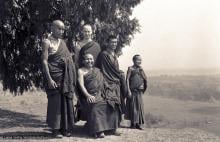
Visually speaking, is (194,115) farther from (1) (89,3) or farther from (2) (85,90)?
(2) (85,90)

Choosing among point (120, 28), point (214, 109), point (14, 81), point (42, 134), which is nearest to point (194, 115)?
point (214, 109)

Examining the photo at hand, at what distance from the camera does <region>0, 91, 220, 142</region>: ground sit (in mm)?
9344

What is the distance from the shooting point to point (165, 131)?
11.2 meters

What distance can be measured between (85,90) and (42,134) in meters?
1.26

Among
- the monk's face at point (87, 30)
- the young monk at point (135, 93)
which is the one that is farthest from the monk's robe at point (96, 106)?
the young monk at point (135, 93)

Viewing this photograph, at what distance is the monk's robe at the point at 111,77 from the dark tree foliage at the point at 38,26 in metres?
2.96

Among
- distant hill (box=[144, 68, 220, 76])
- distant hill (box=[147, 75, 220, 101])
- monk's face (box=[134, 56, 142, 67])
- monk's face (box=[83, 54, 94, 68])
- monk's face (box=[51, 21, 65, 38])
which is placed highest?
distant hill (box=[144, 68, 220, 76])

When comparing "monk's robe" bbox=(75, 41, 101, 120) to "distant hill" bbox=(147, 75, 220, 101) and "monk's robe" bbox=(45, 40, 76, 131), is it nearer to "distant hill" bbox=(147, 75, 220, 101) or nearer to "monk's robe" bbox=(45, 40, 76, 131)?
"monk's robe" bbox=(45, 40, 76, 131)

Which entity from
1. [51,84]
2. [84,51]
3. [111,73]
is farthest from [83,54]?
[51,84]

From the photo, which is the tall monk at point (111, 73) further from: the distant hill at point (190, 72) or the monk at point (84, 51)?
the distant hill at point (190, 72)

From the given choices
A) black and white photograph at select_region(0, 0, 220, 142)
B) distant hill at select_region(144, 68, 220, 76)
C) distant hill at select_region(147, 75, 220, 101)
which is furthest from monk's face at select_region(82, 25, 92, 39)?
distant hill at select_region(144, 68, 220, 76)

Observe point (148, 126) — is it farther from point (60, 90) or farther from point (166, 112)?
point (60, 90)

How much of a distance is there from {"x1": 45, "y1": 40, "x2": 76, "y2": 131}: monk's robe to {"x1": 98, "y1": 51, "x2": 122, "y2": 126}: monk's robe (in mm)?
880

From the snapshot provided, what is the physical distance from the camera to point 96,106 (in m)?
9.00
